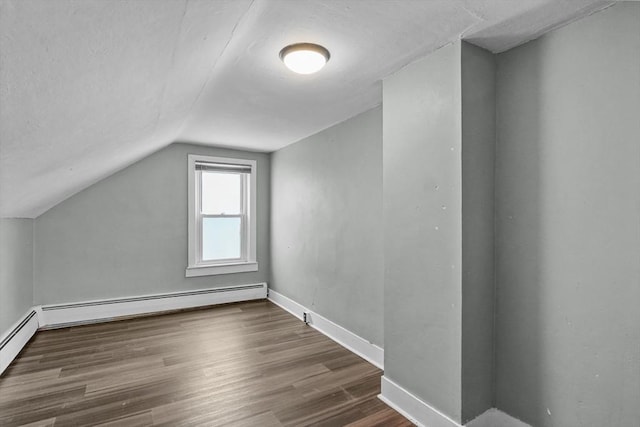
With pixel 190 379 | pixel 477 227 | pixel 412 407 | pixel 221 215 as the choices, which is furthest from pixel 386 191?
pixel 221 215

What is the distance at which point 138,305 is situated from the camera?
388 cm

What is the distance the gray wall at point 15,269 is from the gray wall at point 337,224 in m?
2.71

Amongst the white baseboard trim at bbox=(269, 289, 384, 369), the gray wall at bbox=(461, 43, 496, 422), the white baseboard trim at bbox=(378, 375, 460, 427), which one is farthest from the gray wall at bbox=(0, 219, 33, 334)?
the gray wall at bbox=(461, 43, 496, 422)

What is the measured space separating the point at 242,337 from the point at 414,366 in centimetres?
189

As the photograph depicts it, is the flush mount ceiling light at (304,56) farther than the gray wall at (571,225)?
Yes

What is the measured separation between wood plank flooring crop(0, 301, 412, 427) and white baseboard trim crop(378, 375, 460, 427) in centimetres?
6

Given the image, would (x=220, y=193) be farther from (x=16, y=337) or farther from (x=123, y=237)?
(x=16, y=337)

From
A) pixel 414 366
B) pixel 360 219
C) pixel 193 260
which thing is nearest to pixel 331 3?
pixel 360 219

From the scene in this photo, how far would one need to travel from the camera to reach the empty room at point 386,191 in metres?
1.37

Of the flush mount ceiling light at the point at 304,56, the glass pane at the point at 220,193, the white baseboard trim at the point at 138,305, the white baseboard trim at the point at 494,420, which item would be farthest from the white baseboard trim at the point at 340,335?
the flush mount ceiling light at the point at 304,56

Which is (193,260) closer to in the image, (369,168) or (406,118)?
(369,168)

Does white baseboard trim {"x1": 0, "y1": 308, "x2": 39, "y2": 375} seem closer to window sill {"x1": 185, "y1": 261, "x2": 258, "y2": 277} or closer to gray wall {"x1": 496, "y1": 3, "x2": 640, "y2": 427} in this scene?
window sill {"x1": 185, "y1": 261, "x2": 258, "y2": 277}

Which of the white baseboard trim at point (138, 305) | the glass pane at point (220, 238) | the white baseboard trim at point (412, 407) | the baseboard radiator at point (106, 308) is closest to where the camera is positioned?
the white baseboard trim at point (412, 407)

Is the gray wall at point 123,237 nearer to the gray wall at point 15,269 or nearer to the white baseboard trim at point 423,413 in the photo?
the gray wall at point 15,269
